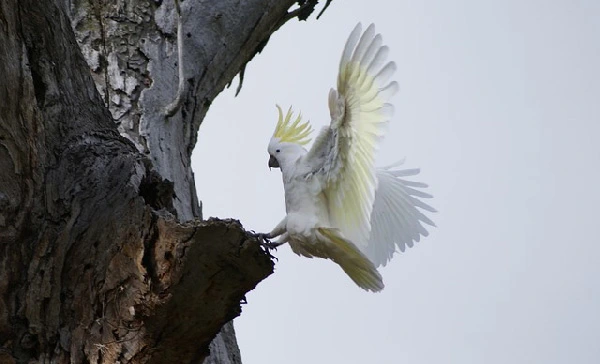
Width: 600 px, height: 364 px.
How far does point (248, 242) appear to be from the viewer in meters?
1.44

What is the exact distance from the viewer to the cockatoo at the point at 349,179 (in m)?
2.35

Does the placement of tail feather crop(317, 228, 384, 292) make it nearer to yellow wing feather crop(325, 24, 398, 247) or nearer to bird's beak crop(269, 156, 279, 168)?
yellow wing feather crop(325, 24, 398, 247)

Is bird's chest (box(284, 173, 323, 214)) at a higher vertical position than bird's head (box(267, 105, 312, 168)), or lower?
lower

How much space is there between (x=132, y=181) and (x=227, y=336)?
1.97ft

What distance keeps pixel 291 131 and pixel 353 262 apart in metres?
0.62

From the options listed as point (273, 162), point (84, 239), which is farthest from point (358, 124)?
point (84, 239)

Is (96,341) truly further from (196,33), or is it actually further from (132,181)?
(196,33)

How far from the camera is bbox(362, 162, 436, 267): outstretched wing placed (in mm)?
3043

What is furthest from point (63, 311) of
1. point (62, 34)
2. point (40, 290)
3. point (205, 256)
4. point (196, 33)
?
point (196, 33)

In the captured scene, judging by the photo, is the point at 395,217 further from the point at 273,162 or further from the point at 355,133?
the point at 355,133

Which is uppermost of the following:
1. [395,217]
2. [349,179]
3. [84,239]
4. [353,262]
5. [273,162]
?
[273,162]

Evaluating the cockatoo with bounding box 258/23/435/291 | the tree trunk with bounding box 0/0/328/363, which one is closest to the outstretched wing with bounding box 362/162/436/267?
the cockatoo with bounding box 258/23/435/291

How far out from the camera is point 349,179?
8.60 feet

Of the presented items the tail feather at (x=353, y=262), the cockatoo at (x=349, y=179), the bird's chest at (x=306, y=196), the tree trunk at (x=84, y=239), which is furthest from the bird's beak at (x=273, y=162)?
the tree trunk at (x=84, y=239)
